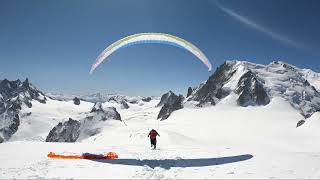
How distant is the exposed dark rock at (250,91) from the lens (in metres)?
155

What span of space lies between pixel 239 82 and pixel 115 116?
56290mm

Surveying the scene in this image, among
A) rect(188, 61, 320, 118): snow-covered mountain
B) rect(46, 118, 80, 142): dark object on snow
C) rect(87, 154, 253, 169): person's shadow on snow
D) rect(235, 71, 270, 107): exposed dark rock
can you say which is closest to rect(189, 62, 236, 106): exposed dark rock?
rect(188, 61, 320, 118): snow-covered mountain

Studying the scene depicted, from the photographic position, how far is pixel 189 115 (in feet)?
508

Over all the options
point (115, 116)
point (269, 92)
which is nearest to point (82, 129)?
point (115, 116)

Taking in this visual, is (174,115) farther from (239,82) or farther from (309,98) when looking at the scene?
(309,98)

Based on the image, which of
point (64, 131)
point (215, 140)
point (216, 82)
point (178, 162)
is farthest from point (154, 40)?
point (216, 82)

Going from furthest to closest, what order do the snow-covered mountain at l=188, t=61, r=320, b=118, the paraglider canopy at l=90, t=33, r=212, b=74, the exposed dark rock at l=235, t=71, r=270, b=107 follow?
the snow-covered mountain at l=188, t=61, r=320, b=118
the exposed dark rock at l=235, t=71, r=270, b=107
the paraglider canopy at l=90, t=33, r=212, b=74

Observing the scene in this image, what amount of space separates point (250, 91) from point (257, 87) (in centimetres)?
518

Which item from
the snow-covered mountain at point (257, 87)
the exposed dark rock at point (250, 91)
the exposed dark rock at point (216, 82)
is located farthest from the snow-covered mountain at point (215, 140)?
the exposed dark rock at point (216, 82)

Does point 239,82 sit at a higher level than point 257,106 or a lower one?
higher

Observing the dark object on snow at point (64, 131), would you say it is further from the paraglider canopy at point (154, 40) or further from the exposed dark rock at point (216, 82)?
the paraglider canopy at point (154, 40)

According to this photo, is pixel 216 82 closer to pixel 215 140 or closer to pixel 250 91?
pixel 250 91

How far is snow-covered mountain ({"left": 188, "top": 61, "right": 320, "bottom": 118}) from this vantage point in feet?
516

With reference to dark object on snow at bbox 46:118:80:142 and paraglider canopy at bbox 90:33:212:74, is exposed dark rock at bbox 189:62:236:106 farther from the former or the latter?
paraglider canopy at bbox 90:33:212:74
